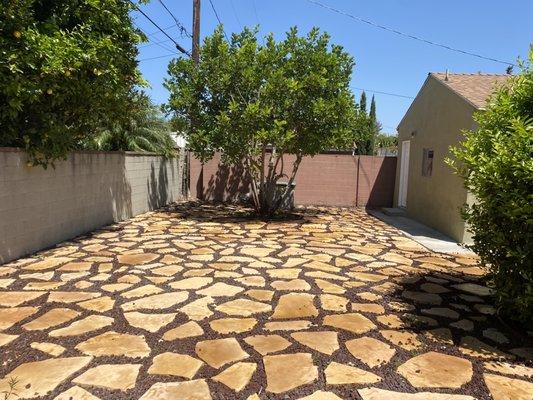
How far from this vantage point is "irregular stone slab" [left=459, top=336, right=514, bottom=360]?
137 inches

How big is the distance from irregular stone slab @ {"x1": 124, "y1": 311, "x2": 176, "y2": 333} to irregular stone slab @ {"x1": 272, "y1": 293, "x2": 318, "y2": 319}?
39.5 inches

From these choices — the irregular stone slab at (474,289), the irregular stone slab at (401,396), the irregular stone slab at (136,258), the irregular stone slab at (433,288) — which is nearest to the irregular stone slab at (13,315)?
the irregular stone slab at (136,258)

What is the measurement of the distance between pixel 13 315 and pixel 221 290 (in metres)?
2.03

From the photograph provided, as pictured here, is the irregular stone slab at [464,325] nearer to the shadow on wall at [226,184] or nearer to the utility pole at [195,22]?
the shadow on wall at [226,184]

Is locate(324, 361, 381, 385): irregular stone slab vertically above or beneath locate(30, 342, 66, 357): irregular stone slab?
beneath

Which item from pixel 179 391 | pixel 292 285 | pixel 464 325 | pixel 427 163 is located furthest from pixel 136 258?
pixel 427 163

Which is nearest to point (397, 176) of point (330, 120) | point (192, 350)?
point (330, 120)

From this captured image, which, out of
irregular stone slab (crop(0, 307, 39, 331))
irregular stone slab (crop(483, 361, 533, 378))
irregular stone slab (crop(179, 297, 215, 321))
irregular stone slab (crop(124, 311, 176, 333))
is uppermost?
irregular stone slab (crop(0, 307, 39, 331))

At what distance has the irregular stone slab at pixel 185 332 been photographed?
3688 mm

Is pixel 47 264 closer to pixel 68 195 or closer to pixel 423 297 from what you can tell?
pixel 68 195

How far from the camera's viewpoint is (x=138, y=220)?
995 centimetres

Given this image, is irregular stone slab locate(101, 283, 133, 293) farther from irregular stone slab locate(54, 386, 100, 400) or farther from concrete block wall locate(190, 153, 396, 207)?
concrete block wall locate(190, 153, 396, 207)

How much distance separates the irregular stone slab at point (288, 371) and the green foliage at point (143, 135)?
9782 millimetres

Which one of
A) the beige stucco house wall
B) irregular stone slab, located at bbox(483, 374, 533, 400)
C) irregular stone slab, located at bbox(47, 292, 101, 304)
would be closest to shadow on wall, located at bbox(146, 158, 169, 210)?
the beige stucco house wall
